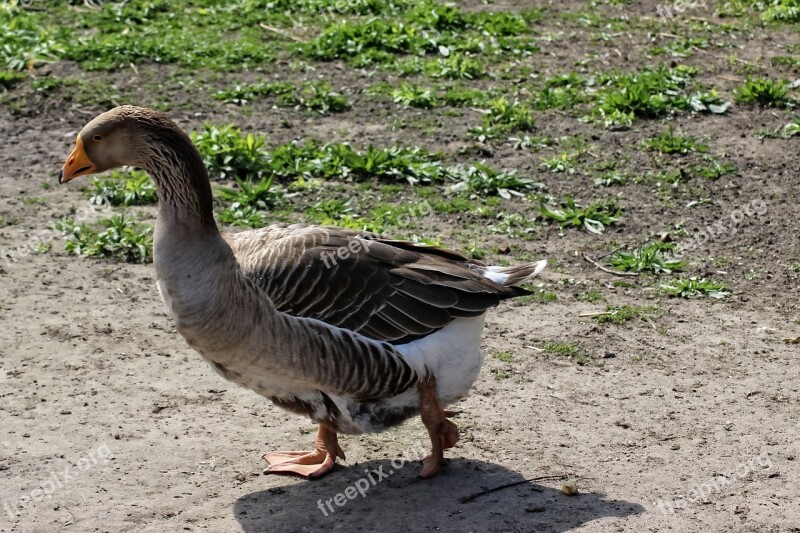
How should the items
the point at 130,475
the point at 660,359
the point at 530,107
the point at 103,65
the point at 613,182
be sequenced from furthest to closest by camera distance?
the point at 103,65, the point at 530,107, the point at 613,182, the point at 660,359, the point at 130,475

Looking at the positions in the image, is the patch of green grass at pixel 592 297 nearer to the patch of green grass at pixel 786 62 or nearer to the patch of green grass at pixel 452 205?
the patch of green grass at pixel 452 205

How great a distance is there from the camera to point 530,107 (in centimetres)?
995

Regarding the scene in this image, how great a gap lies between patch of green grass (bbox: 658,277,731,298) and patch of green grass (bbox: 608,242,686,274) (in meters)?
0.20

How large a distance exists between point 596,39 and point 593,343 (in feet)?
18.3

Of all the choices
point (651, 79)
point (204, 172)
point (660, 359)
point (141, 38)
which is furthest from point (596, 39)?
point (204, 172)

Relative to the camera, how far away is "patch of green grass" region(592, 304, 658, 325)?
22.6 feet

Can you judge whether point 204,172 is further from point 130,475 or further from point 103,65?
point 103,65

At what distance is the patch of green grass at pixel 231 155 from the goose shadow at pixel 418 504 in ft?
12.7

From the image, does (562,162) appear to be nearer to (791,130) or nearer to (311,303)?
(791,130)

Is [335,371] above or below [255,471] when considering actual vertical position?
above

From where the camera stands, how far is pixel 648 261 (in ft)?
24.7

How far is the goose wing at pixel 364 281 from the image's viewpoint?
16.8 ft

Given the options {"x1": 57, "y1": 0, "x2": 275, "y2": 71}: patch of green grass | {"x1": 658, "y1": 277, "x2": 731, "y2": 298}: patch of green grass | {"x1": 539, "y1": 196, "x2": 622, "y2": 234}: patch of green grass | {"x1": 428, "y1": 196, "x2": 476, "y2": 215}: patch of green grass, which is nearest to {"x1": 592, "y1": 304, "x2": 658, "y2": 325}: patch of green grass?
{"x1": 658, "y1": 277, "x2": 731, "y2": 298}: patch of green grass

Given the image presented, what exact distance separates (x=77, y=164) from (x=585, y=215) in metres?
4.13
